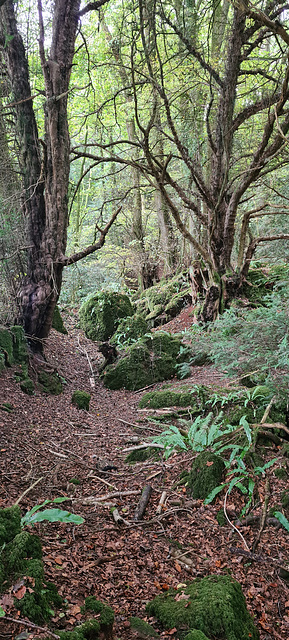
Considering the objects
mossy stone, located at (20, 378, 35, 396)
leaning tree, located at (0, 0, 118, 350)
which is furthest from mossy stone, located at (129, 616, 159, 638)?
leaning tree, located at (0, 0, 118, 350)

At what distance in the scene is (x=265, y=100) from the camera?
7902 millimetres

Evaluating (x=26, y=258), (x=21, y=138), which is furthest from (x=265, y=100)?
(x=26, y=258)

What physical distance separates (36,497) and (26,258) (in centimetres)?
470

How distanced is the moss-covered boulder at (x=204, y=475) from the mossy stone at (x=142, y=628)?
60.4 inches

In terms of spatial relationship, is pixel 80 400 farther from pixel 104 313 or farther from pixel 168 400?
pixel 104 313

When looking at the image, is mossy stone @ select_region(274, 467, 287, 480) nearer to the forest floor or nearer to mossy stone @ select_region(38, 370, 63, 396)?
the forest floor

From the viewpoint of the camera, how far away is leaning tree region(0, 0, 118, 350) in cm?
642

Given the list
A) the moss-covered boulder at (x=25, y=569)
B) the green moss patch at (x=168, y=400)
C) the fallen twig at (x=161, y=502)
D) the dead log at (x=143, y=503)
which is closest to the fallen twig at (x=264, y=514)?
the fallen twig at (x=161, y=502)

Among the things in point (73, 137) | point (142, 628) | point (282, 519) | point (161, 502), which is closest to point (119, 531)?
point (161, 502)

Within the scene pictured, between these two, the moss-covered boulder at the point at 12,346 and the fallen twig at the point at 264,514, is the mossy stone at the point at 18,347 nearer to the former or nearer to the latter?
the moss-covered boulder at the point at 12,346

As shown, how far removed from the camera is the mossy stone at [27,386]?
567 centimetres

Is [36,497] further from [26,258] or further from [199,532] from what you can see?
[26,258]

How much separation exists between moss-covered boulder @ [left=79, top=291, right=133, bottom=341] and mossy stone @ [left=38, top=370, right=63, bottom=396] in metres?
3.63

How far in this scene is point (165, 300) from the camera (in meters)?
11.2
